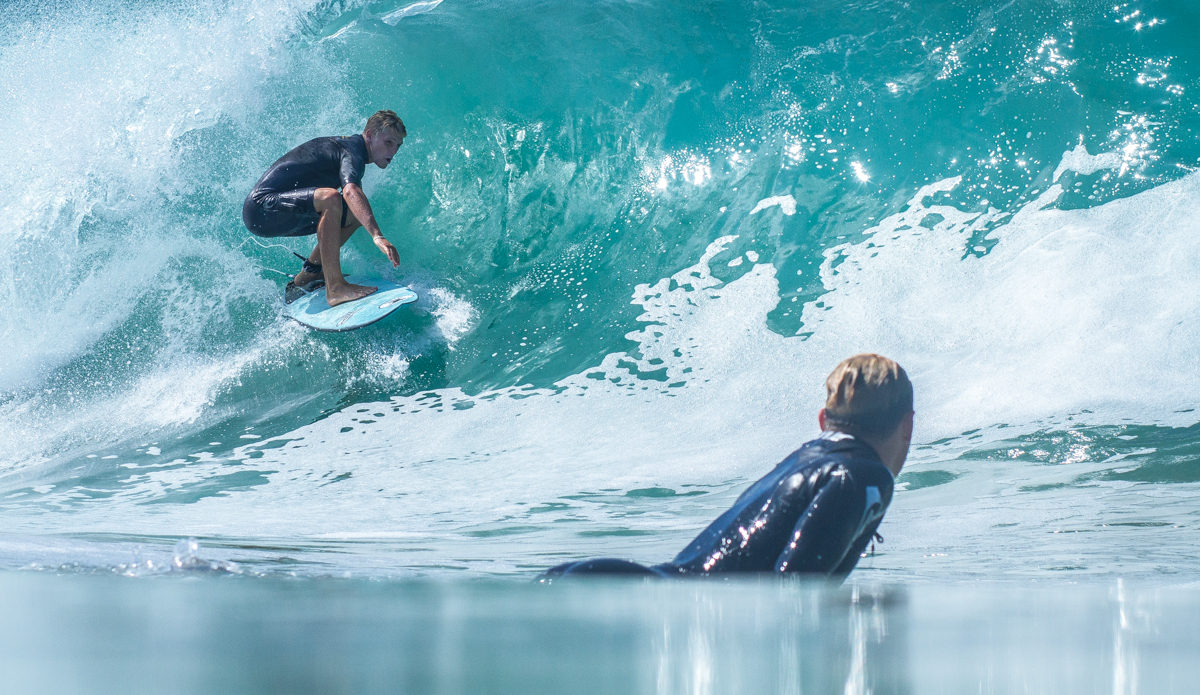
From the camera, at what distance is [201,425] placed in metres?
5.37

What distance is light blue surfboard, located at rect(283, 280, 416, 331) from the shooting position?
16.8ft

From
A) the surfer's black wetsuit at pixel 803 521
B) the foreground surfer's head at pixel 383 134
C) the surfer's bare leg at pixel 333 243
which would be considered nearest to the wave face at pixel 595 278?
the surfer's bare leg at pixel 333 243

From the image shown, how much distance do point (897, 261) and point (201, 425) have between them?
4643 millimetres

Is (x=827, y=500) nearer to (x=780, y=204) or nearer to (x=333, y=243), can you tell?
(x=333, y=243)

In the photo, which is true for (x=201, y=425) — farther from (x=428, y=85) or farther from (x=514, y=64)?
(x=514, y=64)

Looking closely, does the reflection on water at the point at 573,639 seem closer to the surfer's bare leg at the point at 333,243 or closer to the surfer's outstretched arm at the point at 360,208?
the surfer's outstretched arm at the point at 360,208

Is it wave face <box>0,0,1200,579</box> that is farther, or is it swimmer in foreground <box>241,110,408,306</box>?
swimmer in foreground <box>241,110,408,306</box>

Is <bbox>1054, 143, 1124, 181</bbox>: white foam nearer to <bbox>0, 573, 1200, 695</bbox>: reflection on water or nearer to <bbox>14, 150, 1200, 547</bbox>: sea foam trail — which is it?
<bbox>14, 150, 1200, 547</bbox>: sea foam trail

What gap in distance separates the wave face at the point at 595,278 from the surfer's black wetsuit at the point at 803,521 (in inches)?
67.2

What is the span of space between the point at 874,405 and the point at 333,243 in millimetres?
4023

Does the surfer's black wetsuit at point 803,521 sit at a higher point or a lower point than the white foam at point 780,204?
lower

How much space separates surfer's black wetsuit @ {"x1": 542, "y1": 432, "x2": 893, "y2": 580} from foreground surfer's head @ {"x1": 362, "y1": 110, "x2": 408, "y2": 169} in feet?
12.3

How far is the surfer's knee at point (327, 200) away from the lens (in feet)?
16.8

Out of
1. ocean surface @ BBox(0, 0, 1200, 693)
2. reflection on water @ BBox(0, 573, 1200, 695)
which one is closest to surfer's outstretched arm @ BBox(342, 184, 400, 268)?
ocean surface @ BBox(0, 0, 1200, 693)
